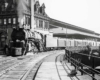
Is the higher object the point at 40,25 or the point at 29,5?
the point at 29,5

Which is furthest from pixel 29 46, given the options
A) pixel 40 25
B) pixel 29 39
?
pixel 40 25

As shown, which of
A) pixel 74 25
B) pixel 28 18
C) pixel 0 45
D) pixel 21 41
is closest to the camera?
pixel 21 41

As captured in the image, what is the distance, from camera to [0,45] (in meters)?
36.2

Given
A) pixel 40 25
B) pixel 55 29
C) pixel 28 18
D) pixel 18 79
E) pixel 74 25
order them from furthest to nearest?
pixel 74 25 → pixel 55 29 → pixel 40 25 → pixel 28 18 → pixel 18 79

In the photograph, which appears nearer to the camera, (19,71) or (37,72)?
(37,72)

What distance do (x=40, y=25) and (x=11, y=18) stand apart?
9.13 m

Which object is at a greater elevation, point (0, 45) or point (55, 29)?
point (55, 29)

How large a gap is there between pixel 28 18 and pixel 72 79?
109ft

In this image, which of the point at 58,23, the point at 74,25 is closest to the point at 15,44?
the point at 58,23

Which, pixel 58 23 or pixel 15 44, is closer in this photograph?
pixel 15 44

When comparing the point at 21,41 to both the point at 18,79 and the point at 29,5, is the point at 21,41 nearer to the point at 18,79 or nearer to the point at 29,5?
the point at 18,79

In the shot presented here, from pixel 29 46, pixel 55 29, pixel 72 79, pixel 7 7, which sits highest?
pixel 7 7

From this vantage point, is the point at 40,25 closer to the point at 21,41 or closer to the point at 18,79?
the point at 21,41

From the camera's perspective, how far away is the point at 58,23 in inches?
2234
